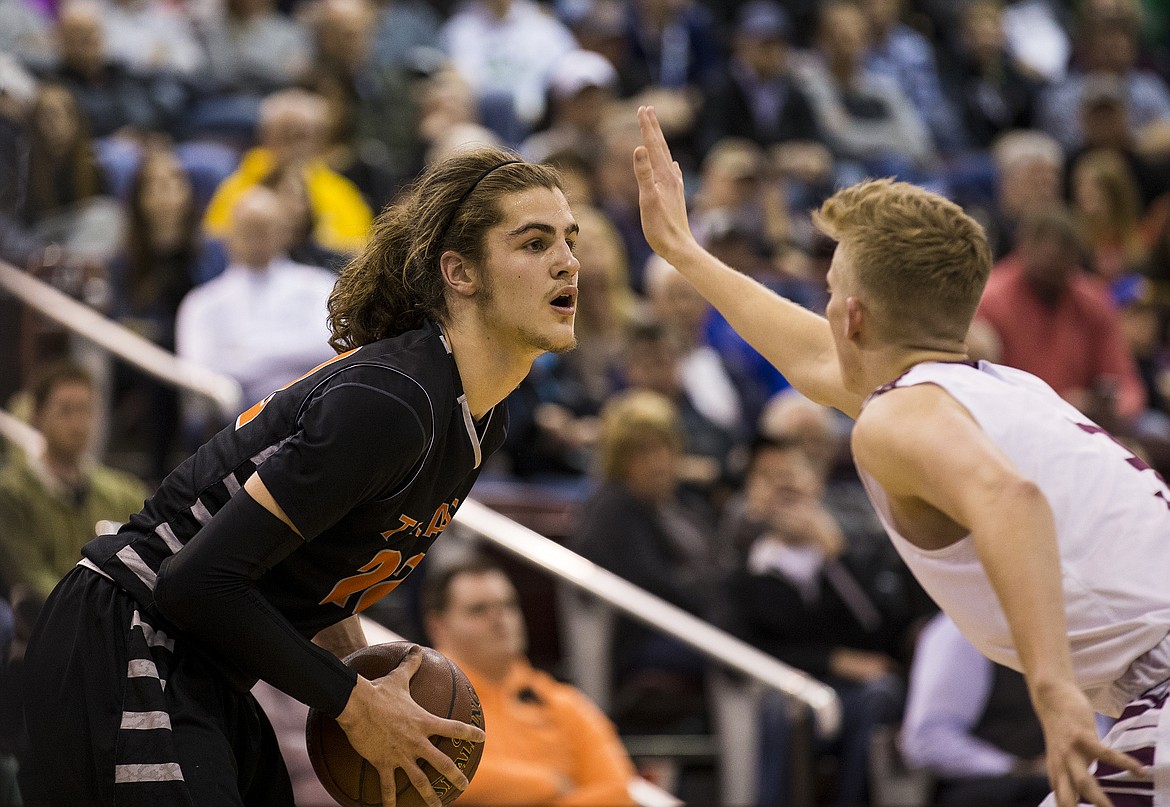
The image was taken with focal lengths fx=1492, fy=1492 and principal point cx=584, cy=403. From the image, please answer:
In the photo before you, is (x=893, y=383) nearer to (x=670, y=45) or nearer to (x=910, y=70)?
(x=670, y=45)

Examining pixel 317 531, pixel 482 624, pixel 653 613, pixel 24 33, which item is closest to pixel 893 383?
pixel 317 531

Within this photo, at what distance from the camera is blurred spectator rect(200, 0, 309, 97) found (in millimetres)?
9453

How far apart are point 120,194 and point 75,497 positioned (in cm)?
265

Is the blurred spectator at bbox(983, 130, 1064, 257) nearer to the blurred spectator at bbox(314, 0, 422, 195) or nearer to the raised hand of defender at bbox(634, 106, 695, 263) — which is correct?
the blurred spectator at bbox(314, 0, 422, 195)

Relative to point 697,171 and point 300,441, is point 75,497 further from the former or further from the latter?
point 697,171

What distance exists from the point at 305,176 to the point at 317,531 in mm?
5554

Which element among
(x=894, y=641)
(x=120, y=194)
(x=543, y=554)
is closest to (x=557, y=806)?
(x=543, y=554)

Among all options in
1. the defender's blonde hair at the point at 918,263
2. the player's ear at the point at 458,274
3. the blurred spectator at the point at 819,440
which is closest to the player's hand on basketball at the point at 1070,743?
the defender's blonde hair at the point at 918,263

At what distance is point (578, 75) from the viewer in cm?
941

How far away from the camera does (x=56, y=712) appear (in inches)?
113

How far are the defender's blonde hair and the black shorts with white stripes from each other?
151cm

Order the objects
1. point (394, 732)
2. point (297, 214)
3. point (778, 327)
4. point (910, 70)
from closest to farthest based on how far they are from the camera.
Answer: point (394, 732) → point (778, 327) → point (297, 214) → point (910, 70)

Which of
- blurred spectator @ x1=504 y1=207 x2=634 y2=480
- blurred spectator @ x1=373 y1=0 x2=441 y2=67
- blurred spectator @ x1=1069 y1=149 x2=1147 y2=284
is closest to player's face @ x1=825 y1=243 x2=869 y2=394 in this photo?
blurred spectator @ x1=504 y1=207 x2=634 y2=480

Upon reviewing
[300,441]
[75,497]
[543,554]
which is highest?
[300,441]
